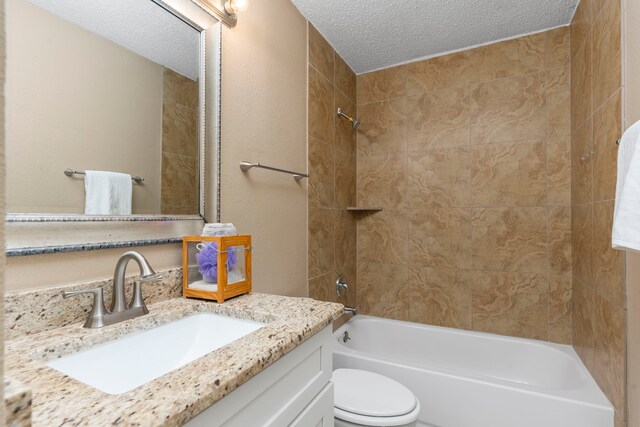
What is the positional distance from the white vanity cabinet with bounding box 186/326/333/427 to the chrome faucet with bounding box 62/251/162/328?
0.40 meters

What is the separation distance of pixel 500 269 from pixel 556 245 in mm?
352

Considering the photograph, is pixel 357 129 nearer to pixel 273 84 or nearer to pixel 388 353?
pixel 273 84

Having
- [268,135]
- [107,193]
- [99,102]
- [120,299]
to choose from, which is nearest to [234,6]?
[268,135]

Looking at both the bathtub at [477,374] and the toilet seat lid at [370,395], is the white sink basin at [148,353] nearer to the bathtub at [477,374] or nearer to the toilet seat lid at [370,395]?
the toilet seat lid at [370,395]

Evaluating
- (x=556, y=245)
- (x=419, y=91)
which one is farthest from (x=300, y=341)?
(x=419, y=91)

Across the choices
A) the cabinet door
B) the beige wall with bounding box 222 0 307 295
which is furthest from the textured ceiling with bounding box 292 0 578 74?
the cabinet door

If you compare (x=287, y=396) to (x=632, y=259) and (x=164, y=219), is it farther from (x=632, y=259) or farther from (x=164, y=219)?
(x=632, y=259)

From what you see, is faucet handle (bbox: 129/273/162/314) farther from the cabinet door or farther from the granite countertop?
the cabinet door

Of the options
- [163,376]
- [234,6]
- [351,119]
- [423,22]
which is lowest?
[163,376]

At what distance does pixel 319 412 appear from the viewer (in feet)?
2.86

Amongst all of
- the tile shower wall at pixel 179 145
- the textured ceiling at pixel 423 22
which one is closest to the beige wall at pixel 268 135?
the tile shower wall at pixel 179 145

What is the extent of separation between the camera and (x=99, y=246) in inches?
34.0

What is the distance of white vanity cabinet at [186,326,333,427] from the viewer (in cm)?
57

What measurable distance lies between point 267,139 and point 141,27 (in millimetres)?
654
